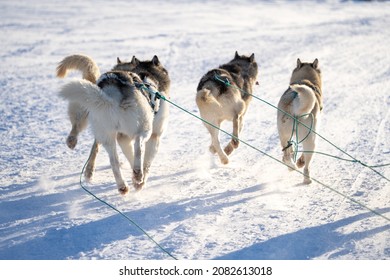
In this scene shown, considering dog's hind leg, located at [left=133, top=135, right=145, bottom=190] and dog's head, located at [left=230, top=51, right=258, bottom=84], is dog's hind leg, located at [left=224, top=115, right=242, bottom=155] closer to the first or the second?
dog's head, located at [left=230, top=51, right=258, bottom=84]

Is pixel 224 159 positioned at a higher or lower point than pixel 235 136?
lower

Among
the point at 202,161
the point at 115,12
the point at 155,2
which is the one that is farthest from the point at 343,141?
the point at 155,2

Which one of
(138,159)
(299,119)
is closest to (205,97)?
(299,119)

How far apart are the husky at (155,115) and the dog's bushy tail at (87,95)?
1.69ft

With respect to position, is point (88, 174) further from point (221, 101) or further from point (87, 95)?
point (221, 101)

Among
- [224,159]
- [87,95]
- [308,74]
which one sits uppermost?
[87,95]

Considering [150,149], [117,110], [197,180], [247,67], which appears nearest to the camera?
[117,110]

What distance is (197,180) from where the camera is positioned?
228 inches

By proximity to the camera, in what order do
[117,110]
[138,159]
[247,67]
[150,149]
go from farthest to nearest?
[247,67]
[150,149]
[138,159]
[117,110]

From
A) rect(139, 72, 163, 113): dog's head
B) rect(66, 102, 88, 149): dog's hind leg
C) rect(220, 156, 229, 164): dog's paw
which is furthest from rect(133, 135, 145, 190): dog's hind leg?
rect(220, 156, 229, 164): dog's paw

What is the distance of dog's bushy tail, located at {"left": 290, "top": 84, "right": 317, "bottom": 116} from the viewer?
5.09m

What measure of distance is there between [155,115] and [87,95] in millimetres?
1094

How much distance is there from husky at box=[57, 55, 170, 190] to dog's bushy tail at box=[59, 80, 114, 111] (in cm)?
52
